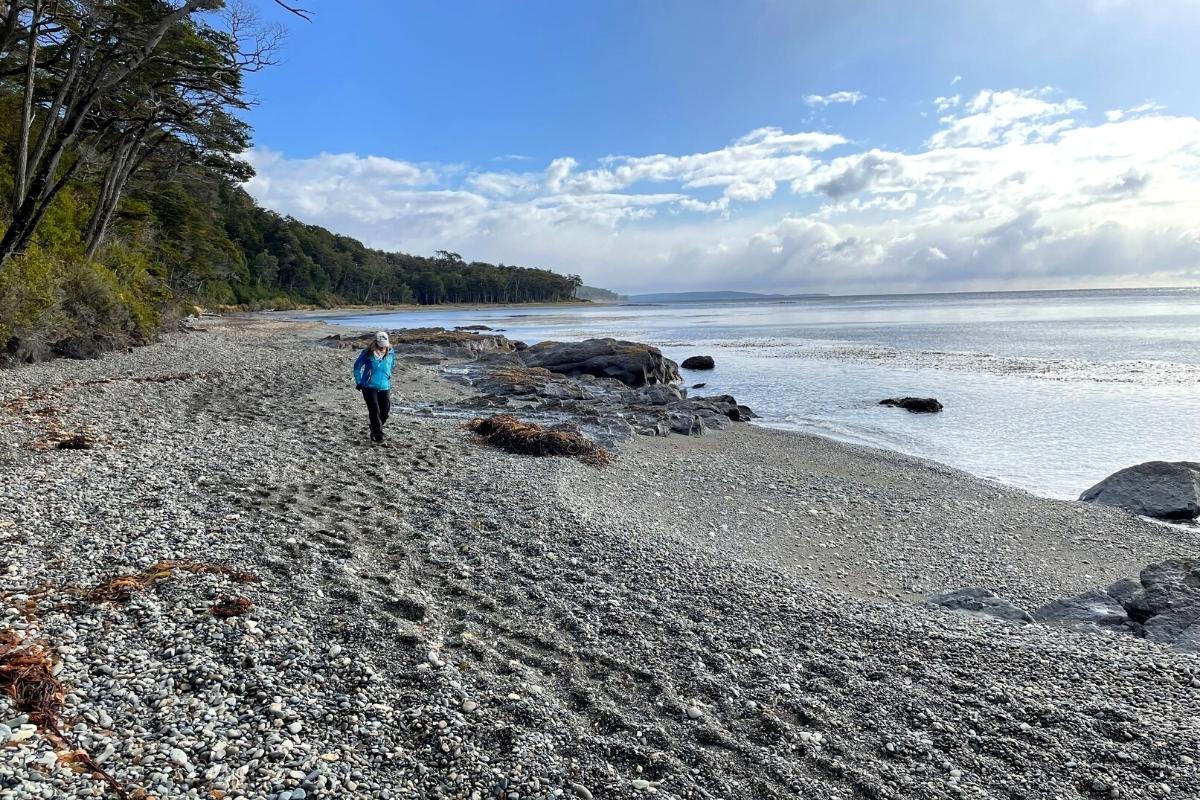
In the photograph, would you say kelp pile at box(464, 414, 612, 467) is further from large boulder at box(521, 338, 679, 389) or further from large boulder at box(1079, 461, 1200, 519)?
large boulder at box(521, 338, 679, 389)

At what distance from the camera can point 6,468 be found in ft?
24.8

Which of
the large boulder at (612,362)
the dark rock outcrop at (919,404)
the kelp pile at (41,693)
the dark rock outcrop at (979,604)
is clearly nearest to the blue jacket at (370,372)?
the kelp pile at (41,693)

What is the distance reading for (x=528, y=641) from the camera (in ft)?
17.1

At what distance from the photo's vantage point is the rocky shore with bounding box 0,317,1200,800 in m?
3.60

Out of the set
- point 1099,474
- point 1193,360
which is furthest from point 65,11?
point 1193,360

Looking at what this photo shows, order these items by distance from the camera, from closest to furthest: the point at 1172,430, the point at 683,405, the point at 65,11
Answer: the point at 65,11
the point at 1172,430
the point at 683,405

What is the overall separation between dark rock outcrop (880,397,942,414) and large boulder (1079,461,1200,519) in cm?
959

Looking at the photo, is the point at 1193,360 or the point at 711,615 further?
the point at 1193,360

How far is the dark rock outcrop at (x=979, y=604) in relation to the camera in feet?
21.6

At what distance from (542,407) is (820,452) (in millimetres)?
7312

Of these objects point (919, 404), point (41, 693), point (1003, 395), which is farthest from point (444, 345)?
point (41, 693)

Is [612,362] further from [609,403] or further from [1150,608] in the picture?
[1150,608]

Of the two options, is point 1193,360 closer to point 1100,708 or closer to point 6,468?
point 1100,708

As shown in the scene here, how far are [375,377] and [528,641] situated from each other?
24.2 ft
